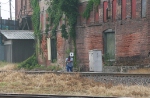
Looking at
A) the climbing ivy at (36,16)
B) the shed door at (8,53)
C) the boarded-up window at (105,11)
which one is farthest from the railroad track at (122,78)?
the shed door at (8,53)

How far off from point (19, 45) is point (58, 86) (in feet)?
72.9

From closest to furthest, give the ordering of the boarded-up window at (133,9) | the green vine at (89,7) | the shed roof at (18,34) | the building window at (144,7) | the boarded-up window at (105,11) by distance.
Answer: the building window at (144,7) < the boarded-up window at (133,9) < the boarded-up window at (105,11) < the green vine at (89,7) < the shed roof at (18,34)

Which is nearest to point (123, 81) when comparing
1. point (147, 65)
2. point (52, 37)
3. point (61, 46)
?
point (147, 65)

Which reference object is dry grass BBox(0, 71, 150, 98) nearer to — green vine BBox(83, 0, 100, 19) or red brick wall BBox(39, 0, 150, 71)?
red brick wall BBox(39, 0, 150, 71)

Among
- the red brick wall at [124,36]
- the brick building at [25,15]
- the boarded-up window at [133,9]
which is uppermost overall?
the brick building at [25,15]

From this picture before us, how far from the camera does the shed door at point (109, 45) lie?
2261 cm

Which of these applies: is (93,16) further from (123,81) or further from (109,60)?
(123,81)

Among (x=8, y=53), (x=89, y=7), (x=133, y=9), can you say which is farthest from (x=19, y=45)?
(x=133, y=9)

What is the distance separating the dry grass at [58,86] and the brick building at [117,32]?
7708mm

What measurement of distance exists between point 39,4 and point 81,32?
8896 millimetres

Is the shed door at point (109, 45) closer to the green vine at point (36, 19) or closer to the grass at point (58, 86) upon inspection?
the grass at point (58, 86)

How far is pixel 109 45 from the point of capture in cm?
2291

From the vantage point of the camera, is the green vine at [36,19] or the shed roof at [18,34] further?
the shed roof at [18,34]

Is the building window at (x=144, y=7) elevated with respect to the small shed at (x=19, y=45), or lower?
elevated
